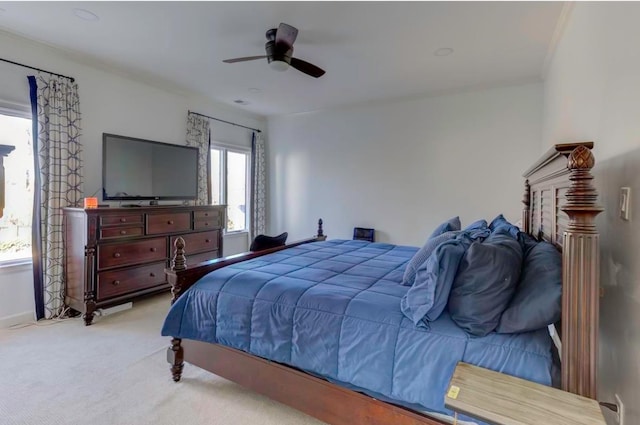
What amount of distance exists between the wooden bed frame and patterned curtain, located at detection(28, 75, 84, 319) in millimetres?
1987

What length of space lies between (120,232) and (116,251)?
20cm

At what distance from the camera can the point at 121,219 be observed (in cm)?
331

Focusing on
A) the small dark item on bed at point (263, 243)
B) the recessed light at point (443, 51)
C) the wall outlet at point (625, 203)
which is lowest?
the small dark item on bed at point (263, 243)

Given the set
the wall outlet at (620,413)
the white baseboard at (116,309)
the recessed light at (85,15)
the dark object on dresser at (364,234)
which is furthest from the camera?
the dark object on dresser at (364,234)

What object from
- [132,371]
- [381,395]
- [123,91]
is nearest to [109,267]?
[132,371]

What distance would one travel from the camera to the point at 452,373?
132 centimetres

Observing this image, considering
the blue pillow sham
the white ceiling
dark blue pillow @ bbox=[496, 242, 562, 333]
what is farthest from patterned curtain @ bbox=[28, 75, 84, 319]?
dark blue pillow @ bbox=[496, 242, 562, 333]

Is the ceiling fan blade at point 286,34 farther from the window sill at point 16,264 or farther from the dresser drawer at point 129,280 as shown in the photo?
the window sill at point 16,264

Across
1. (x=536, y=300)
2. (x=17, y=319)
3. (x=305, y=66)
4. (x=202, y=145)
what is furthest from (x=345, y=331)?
(x=202, y=145)

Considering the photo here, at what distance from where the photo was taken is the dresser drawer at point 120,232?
318 cm

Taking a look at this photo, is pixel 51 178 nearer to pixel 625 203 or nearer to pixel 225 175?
pixel 225 175

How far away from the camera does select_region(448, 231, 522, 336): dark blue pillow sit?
134 cm

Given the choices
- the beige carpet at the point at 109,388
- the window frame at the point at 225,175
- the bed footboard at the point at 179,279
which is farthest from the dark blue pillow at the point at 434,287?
the window frame at the point at 225,175

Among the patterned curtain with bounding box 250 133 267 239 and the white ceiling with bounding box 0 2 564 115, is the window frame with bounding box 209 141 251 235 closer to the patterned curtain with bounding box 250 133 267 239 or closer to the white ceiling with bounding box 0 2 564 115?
the patterned curtain with bounding box 250 133 267 239
